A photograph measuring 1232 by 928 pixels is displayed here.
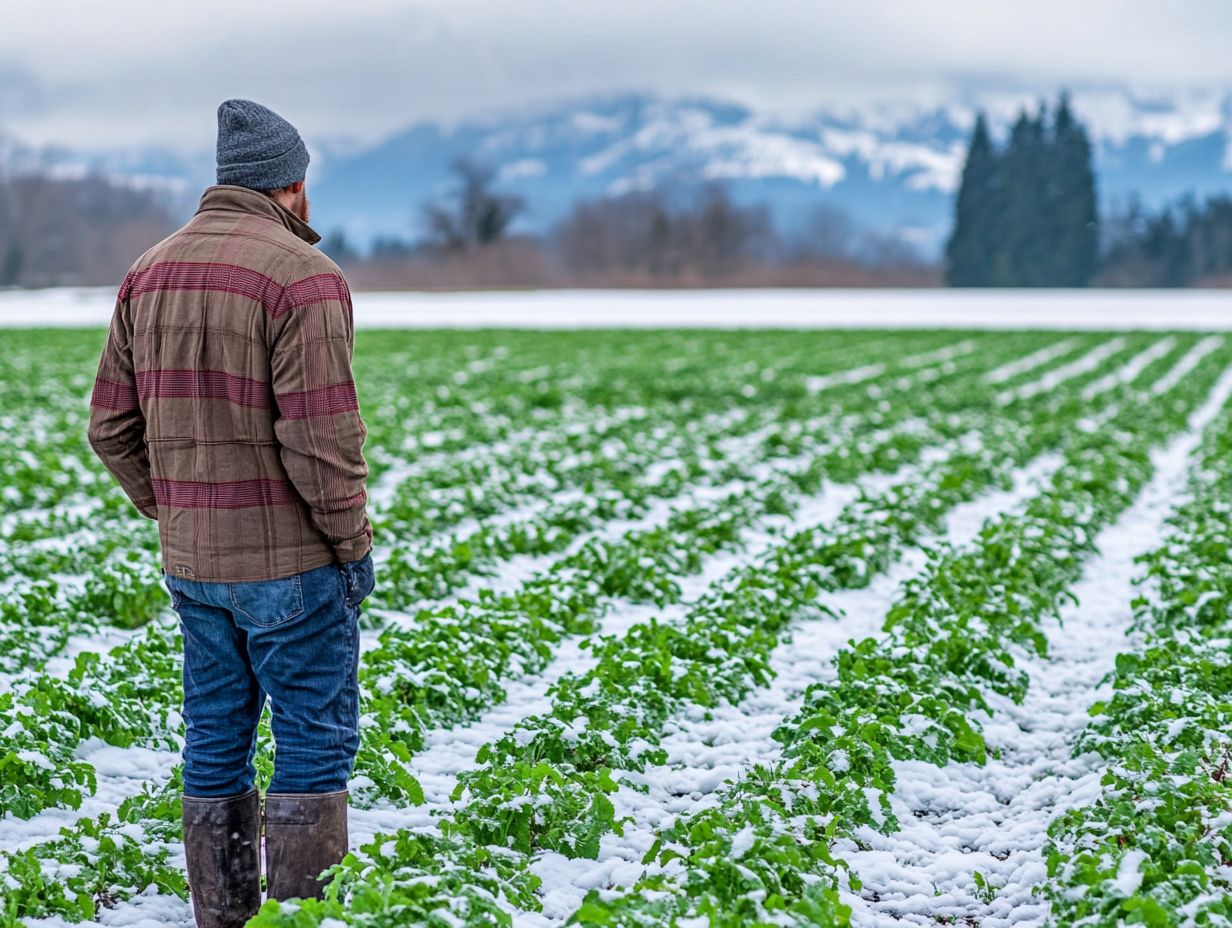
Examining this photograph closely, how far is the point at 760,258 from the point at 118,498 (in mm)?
96033

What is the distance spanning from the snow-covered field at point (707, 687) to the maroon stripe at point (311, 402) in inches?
57.6

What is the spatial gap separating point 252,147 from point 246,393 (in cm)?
77

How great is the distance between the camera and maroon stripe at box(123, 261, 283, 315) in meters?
3.51

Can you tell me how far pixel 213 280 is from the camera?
3541 millimetres

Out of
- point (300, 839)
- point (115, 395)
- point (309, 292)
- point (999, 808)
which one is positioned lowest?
point (999, 808)

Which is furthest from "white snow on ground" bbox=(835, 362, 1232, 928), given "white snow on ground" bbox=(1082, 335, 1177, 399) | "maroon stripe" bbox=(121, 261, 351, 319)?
"white snow on ground" bbox=(1082, 335, 1177, 399)

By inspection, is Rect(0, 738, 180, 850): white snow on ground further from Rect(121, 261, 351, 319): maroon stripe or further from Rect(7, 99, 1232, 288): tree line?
Answer: Rect(7, 99, 1232, 288): tree line

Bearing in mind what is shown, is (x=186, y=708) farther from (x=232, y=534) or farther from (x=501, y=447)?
(x=501, y=447)

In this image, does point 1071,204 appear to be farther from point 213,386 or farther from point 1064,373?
point 213,386

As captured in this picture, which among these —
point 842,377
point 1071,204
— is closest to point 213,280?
point 842,377

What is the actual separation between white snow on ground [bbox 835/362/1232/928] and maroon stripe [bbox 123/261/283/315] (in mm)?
2987

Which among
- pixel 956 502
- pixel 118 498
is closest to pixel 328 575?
pixel 118 498

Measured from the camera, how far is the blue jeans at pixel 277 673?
3.66 metres

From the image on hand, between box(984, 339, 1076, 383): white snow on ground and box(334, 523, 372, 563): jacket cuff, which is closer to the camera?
box(334, 523, 372, 563): jacket cuff
